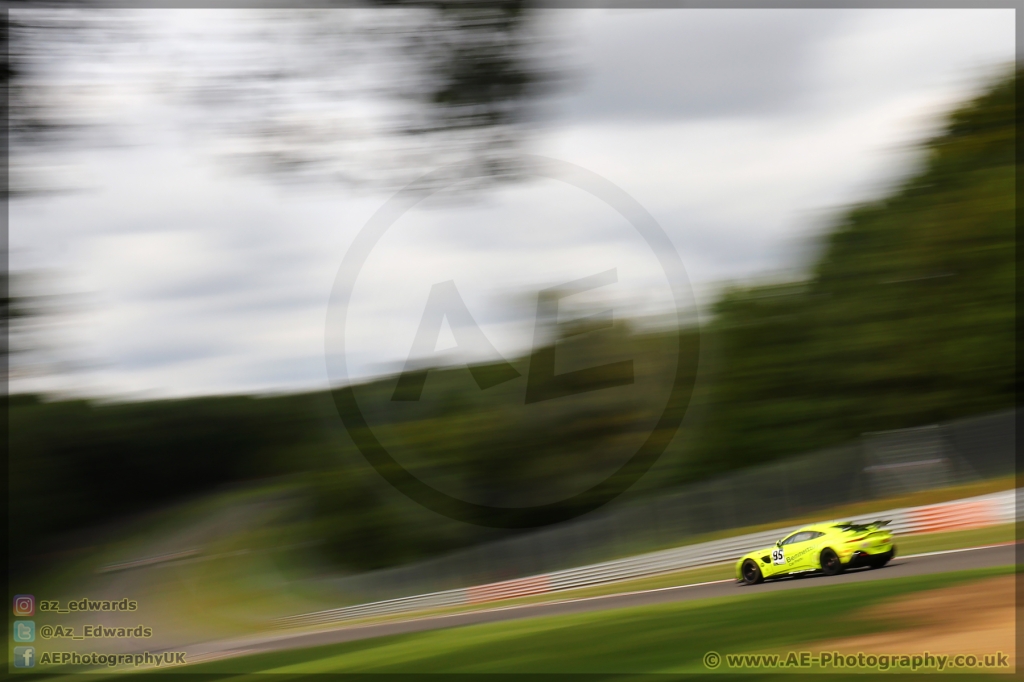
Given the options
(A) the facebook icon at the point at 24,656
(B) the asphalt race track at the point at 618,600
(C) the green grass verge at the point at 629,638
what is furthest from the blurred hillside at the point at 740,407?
(C) the green grass verge at the point at 629,638

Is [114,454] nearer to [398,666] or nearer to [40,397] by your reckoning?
[40,397]

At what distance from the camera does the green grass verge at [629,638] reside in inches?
205

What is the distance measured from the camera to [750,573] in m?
6.74

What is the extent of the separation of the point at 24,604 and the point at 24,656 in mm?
420

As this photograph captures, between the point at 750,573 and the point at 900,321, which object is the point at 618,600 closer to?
the point at 750,573

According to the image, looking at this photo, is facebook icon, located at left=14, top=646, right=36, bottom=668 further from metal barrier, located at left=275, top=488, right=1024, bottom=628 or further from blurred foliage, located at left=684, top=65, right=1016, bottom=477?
blurred foliage, located at left=684, top=65, right=1016, bottom=477

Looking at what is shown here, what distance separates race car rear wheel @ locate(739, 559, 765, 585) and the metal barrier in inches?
11.0

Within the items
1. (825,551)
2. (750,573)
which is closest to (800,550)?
(825,551)

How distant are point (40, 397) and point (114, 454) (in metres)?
0.90

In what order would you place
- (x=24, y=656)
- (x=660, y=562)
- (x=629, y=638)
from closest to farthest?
(x=629, y=638) < (x=24, y=656) < (x=660, y=562)

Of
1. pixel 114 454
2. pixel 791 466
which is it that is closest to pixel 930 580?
pixel 791 466

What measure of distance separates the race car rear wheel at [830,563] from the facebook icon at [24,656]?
22.0 ft

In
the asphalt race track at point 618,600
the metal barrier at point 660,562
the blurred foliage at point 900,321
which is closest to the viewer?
the asphalt race track at point 618,600

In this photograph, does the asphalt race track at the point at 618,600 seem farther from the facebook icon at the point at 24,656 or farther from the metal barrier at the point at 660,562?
the facebook icon at the point at 24,656
